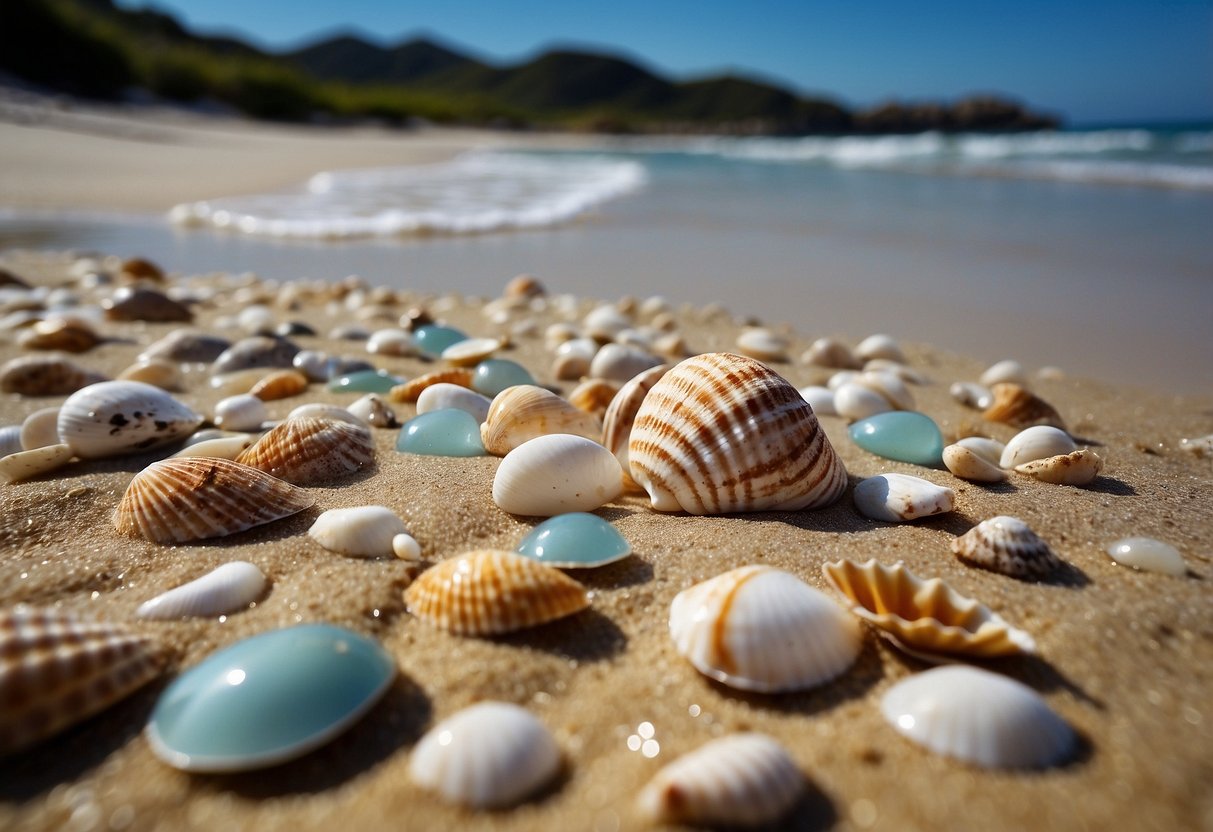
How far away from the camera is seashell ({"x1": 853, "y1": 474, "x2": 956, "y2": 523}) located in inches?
78.8

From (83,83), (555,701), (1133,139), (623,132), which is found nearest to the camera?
(555,701)

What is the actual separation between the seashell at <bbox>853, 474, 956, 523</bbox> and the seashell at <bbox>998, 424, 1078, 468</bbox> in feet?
1.42

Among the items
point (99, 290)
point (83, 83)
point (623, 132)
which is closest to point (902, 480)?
point (99, 290)

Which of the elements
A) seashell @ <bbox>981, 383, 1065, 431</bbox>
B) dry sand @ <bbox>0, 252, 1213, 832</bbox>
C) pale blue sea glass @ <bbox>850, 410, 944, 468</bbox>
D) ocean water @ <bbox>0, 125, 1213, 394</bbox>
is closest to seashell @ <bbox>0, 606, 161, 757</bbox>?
dry sand @ <bbox>0, 252, 1213, 832</bbox>

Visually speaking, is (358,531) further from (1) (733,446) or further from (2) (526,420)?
(1) (733,446)

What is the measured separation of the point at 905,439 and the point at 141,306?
13.5 ft

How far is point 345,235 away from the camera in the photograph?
7.77 metres

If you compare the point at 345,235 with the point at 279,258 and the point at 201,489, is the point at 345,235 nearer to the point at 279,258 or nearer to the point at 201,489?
the point at 279,258

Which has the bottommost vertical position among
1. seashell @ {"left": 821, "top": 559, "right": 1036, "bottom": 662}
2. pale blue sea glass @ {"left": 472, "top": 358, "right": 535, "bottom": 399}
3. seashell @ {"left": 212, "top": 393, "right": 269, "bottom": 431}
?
seashell @ {"left": 212, "top": 393, "right": 269, "bottom": 431}

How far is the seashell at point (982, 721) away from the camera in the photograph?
119 centimetres

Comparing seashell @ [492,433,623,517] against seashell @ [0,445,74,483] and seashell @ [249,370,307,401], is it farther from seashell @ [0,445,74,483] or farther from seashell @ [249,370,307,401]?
seashell @ [249,370,307,401]

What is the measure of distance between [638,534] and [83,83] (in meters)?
35.1

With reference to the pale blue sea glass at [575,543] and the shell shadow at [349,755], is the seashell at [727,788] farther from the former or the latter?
the pale blue sea glass at [575,543]

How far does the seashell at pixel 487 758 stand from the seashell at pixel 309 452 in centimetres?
122
